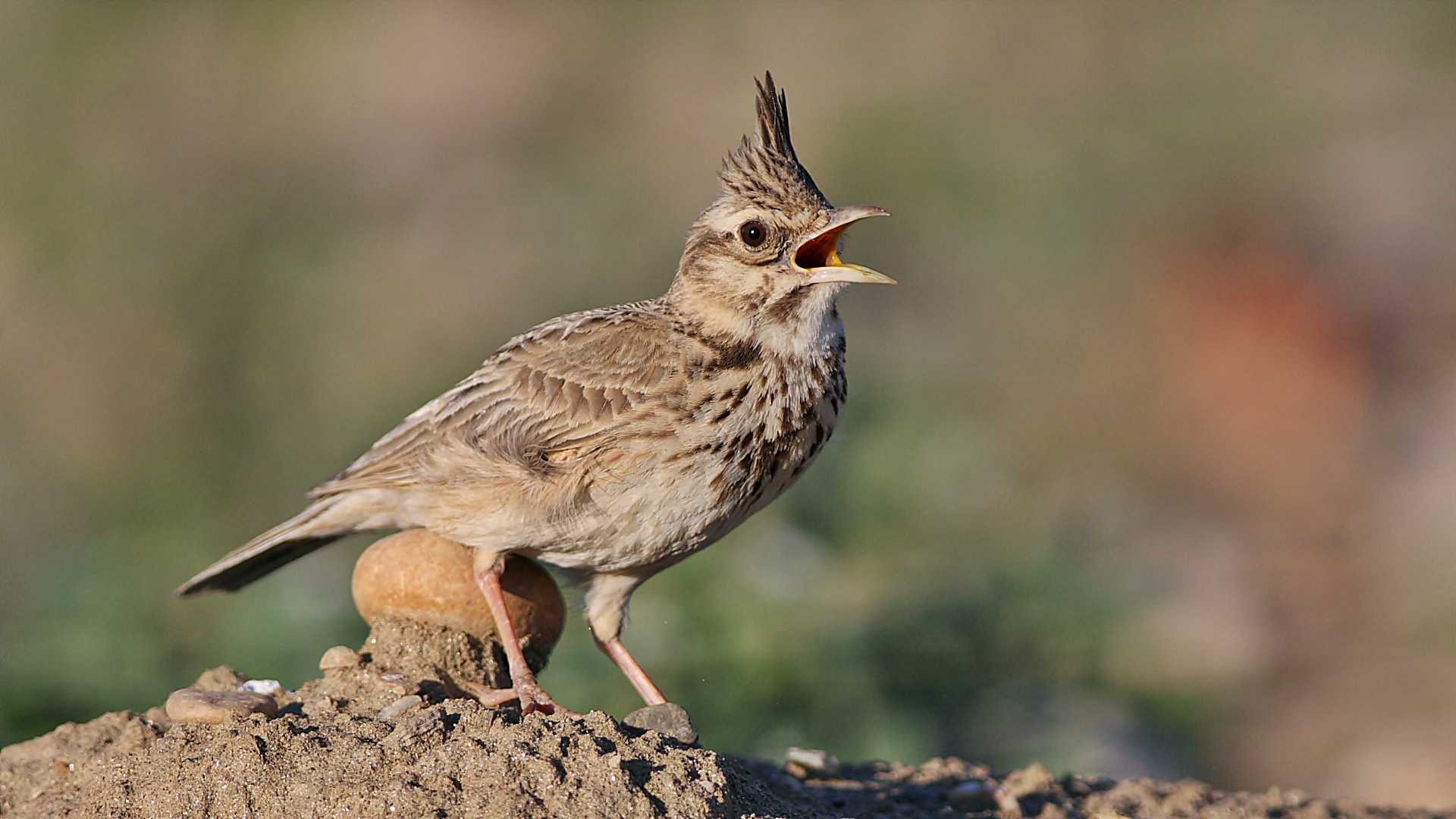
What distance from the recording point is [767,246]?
5.50m

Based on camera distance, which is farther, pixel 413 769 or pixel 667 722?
pixel 667 722

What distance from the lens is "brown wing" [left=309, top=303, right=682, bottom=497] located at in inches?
216

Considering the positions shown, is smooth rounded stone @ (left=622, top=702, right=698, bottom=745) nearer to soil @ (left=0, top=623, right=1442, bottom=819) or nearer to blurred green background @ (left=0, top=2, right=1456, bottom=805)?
soil @ (left=0, top=623, right=1442, bottom=819)

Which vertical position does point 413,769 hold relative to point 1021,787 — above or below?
below

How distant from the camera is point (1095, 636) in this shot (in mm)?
8383

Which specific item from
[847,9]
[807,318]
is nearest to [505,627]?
[807,318]

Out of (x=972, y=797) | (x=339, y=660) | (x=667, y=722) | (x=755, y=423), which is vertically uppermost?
(x=755, y=423)

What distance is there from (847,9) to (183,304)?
7650mm

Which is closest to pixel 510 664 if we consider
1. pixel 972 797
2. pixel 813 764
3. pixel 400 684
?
pixel 400 684

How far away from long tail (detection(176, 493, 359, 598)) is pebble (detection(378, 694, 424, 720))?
148cm

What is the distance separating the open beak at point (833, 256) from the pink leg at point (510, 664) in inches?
64.8

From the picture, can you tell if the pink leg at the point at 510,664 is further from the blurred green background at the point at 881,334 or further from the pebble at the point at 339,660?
the blurred green background at the point at 881,334

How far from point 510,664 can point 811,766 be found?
126 cm

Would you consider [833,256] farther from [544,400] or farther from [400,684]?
[400,684]
